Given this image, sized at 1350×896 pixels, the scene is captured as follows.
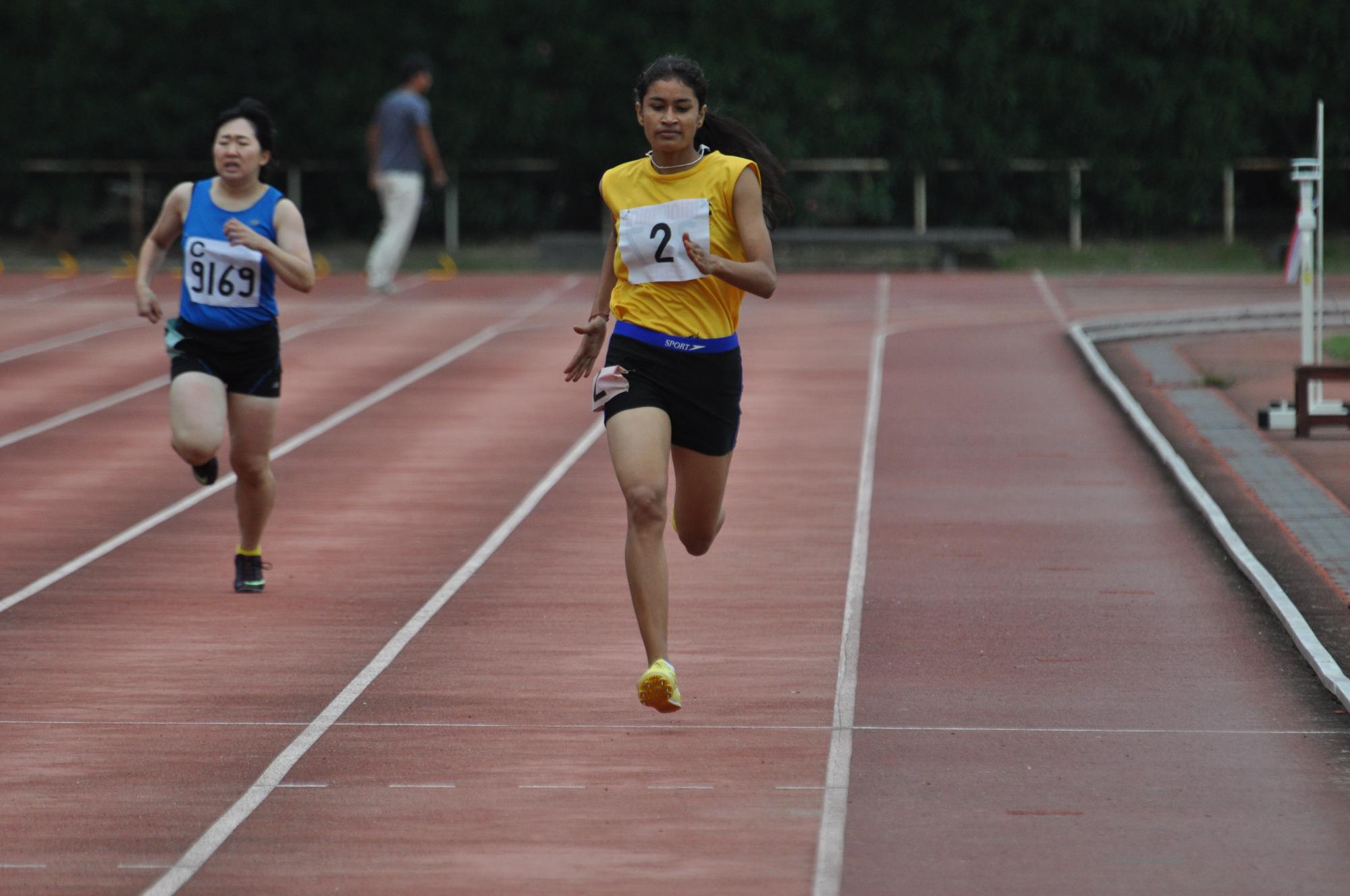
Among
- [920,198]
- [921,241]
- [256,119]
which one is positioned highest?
[256,119]

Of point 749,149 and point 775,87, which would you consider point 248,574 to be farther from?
point 775,87

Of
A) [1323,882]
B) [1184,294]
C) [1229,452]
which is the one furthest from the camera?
[1184,294]

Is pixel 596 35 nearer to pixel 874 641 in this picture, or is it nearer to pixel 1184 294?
pixel 1184 294

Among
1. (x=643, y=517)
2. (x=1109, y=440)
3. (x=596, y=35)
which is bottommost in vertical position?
(x=1109, y=440)

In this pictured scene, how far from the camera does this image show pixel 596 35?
87.5 ft

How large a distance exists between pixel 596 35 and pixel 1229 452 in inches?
623

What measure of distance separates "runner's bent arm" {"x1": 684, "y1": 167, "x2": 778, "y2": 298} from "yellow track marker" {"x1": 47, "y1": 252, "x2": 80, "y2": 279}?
19.2 meters

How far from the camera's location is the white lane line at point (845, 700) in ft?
16.8

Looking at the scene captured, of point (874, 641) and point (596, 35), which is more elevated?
point (596, 35)

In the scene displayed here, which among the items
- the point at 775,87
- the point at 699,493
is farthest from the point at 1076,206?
the point at 699,493

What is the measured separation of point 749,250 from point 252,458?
10.0 ft

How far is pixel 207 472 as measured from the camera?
8727 mm

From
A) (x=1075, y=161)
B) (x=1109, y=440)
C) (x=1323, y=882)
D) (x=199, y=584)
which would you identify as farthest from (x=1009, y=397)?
(x=1075, y=161)

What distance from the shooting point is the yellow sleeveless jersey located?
20.9ft
